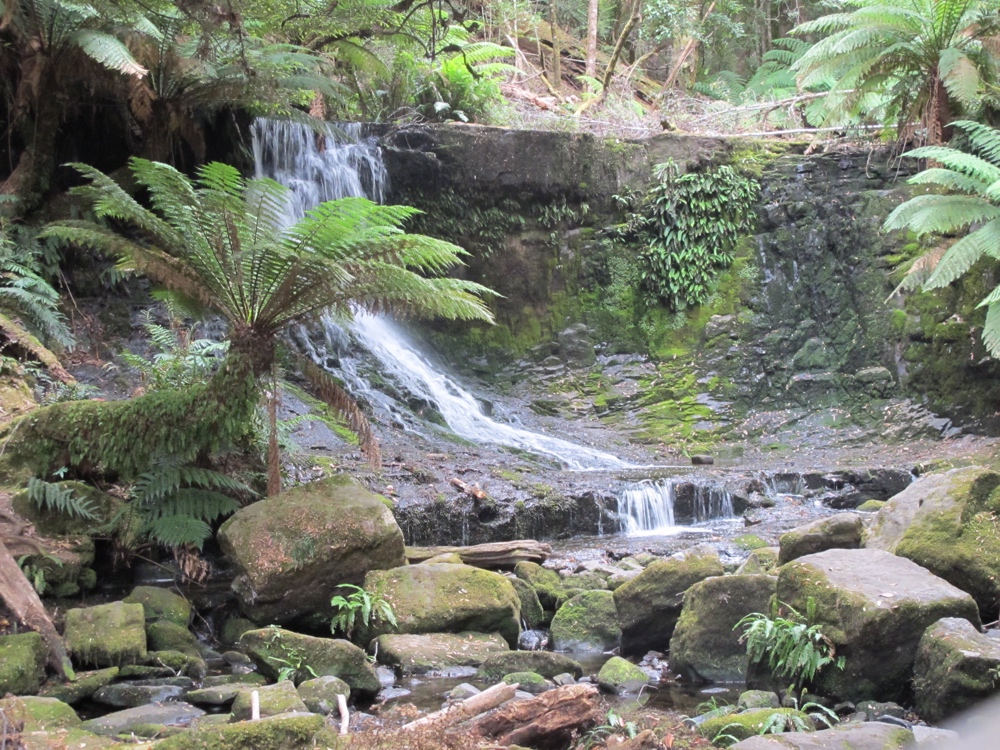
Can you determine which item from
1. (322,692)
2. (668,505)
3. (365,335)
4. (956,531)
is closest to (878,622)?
(956,531)

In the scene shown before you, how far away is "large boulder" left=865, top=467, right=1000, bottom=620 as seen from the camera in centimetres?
434

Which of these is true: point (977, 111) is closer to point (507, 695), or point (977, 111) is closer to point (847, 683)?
point (847, 683)

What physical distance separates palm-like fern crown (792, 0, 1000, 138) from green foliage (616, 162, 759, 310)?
7.94 ft

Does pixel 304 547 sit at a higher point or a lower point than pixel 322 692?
higher

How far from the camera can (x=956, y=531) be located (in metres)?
4.49

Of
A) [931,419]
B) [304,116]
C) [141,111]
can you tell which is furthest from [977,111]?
[141,111]

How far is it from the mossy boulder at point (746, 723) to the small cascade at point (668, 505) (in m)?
4.53

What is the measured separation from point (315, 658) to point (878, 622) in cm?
273

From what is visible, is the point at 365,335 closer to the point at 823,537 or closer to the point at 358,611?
the point at 358,611

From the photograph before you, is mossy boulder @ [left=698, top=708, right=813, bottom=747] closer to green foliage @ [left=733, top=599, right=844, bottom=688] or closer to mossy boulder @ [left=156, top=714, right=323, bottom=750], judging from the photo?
green foliage @ [left=733, top=599, right=844, bottom=688]

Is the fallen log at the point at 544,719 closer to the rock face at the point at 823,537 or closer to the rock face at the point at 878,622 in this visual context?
the rock face at the point at 878,622

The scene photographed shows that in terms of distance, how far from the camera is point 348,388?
10.2m

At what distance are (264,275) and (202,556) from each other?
196 cm

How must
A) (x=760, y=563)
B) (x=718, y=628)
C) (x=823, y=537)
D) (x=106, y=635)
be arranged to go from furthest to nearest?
(x=760, y=563) → (x=823, y=537) → (x=718, y=628) → (x=106, y=635)
